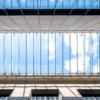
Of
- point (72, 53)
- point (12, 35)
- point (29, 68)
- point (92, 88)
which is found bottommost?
point (92, 88)

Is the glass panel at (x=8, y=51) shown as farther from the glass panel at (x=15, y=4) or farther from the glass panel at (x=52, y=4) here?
the glass panel at (x=52, y=4)

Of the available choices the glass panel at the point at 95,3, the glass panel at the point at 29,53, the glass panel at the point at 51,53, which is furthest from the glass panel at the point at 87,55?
the glass panel at the point at 95,3

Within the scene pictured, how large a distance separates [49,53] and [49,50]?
21.2 inches

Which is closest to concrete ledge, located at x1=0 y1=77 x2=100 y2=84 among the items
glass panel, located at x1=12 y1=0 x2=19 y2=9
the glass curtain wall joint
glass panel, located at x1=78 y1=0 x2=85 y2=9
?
the glass curtain wall joint

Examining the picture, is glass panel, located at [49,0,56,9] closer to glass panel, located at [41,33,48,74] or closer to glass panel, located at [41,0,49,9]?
A: glass panel, located at [41,0,49,9]

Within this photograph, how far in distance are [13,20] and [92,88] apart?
14.7 meters

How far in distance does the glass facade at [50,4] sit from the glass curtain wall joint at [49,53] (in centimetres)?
1595

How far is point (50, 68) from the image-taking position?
34594 mm

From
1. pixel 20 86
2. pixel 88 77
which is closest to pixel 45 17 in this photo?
pixel 20 86

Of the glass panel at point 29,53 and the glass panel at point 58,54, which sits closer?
the glass panel at point 29,53

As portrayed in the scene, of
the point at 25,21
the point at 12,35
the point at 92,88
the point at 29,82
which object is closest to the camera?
the point at 25,21

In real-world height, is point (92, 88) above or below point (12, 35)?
below

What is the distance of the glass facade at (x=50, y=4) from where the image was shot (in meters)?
17.7

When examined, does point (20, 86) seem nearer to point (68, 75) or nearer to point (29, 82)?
point (29, 82)
